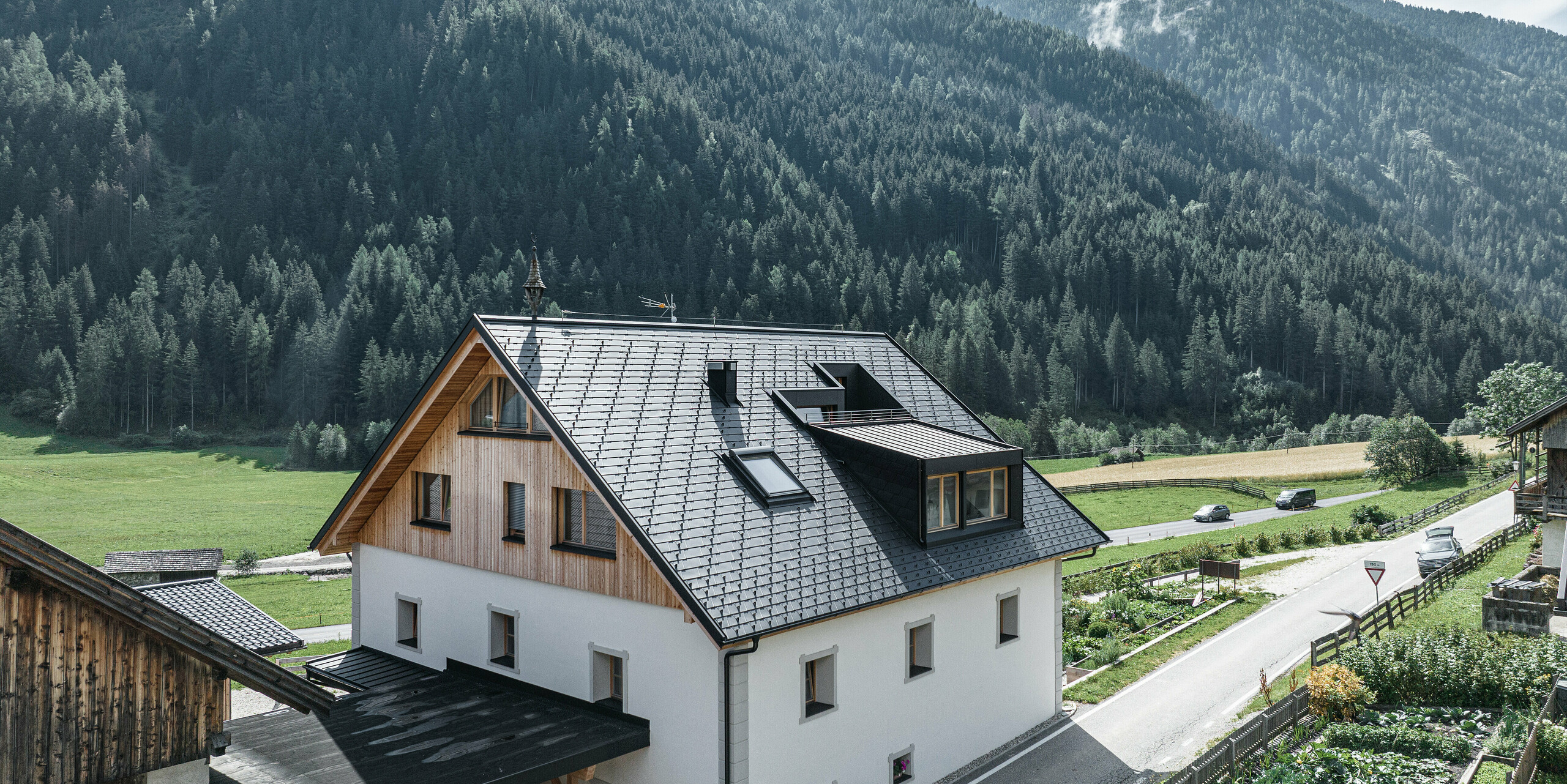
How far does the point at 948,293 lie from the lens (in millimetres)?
181375

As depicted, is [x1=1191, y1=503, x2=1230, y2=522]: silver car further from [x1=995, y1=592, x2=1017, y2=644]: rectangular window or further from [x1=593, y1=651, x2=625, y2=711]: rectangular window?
[x1=593, y1=651, x2=625, y2=711]: rectangular window

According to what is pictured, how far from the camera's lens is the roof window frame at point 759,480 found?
16.3m

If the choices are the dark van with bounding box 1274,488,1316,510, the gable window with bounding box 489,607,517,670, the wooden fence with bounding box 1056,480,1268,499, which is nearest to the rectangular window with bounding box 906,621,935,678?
the gable window with bounding box 489,607,517,670

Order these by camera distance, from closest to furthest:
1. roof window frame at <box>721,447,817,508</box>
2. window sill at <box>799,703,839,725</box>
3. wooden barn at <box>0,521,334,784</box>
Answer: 1. wooden barn at <box>0,521,334,784</box>
2. window sill at <box>799,703,839,725</box>
3. roof window frame at <box>721,447,817,508</box>

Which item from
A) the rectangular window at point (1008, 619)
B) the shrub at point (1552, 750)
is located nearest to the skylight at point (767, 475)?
the rectangular window at point (1008, 619)

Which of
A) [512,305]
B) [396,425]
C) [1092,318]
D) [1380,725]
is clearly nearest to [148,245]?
[512,305]

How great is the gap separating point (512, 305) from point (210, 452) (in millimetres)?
54586

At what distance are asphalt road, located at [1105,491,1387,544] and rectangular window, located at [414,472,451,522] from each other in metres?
45.9

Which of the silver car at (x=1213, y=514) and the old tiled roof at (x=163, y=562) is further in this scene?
the silver car at (x=1213, y=514)

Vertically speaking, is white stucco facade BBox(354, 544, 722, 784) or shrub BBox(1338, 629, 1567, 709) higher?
white stucco facade BBox(354, 544, 722, 784)

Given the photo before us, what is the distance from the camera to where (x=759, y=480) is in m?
16.5

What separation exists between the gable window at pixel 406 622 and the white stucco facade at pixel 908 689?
9.25 m

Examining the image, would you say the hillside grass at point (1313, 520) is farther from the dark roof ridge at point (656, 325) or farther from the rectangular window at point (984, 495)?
the rectangular window at point (984, 495)

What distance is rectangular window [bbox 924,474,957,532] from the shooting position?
17.6 meters
